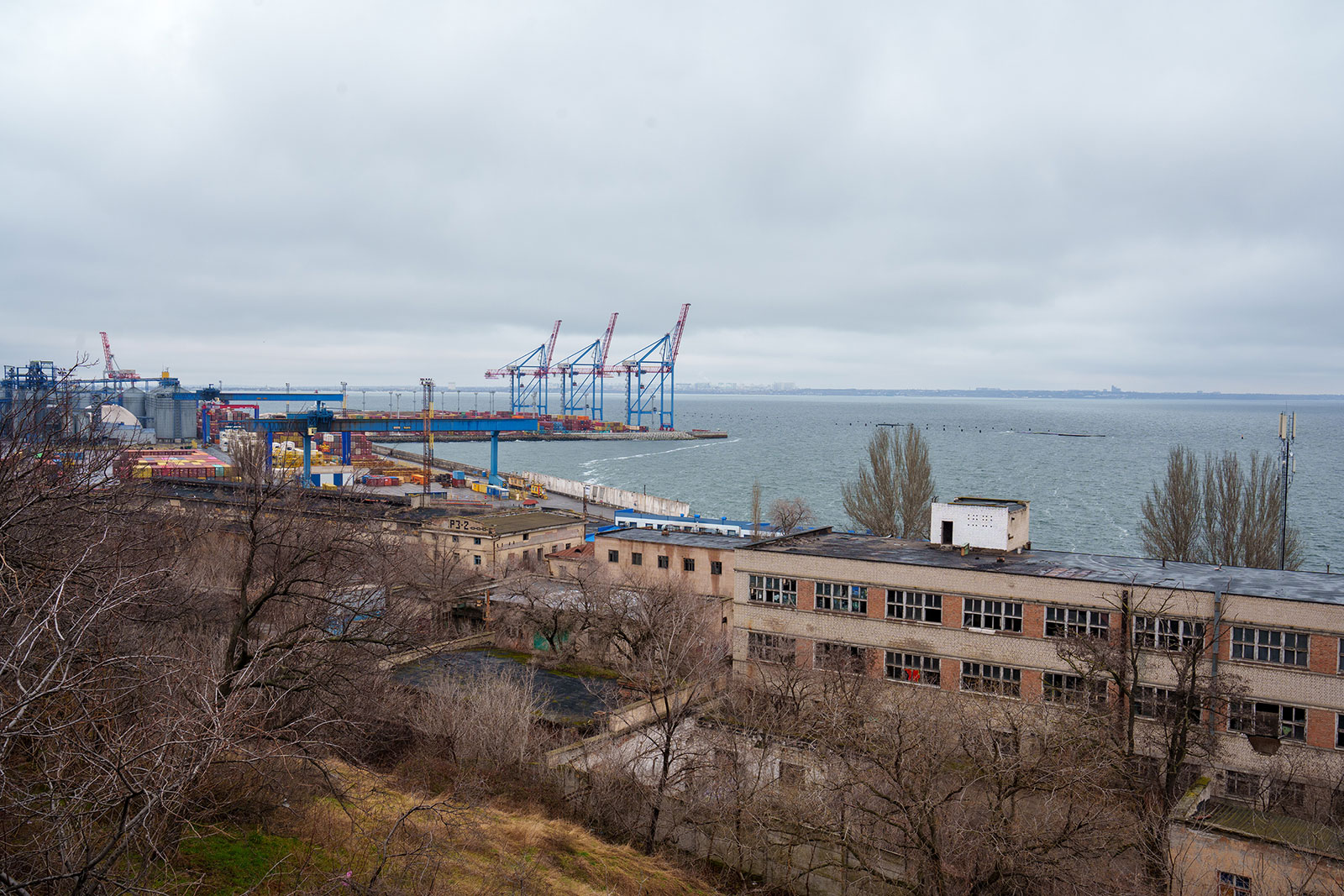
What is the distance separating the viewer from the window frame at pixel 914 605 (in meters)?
22.4

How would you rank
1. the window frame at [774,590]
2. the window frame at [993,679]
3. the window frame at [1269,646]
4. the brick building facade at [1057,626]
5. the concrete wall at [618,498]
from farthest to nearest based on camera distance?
the concrete wall at [618,498] → the window frame at [774,590] → the window frame at [993,679] → the window frame at [1269,646] → the brick building facade at [1057,626]

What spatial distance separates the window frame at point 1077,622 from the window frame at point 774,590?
6.52 metres

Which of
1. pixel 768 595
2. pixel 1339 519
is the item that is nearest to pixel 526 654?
pixel 768 595

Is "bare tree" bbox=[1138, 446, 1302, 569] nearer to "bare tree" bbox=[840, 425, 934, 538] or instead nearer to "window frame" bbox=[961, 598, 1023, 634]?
"bare tree" bbox=[840, 425, 934, 538]

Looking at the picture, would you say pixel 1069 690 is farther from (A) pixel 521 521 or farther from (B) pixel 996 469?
(B) pixel 996 469

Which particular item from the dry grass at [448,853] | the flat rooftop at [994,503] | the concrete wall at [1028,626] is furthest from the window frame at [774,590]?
the dry grass at [448,853]

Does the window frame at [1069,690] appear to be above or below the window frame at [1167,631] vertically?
below

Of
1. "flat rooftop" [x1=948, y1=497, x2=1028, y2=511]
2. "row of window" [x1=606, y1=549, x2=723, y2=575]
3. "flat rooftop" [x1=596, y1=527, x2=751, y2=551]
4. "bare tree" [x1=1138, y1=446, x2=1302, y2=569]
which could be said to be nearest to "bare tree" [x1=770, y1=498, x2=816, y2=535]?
"flat rooftop" [x1=596, y1=527, x2=751, y2=551]

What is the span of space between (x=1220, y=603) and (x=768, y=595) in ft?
35.3

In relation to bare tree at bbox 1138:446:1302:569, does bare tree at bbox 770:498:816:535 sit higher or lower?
lower

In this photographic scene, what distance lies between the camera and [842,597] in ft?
77.6

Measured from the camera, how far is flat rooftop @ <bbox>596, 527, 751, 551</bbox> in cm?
3344

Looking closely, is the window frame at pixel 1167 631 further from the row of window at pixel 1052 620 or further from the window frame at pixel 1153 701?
the window frame at pixel 1153 701

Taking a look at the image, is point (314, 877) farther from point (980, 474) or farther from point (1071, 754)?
Result: point (980, 474)
